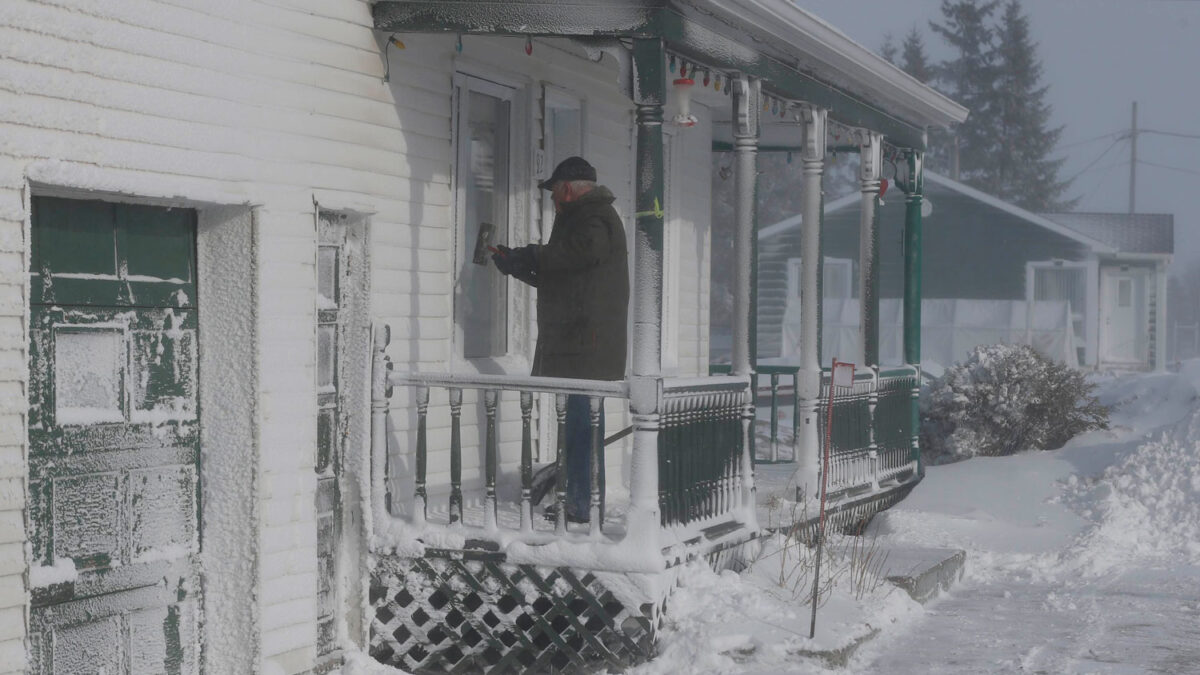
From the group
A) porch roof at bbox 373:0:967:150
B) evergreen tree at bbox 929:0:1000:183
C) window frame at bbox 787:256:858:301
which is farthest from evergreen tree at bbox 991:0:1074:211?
porch roof at bbox 373:0:967:150

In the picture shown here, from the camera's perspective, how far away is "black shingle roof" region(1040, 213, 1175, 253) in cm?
3666

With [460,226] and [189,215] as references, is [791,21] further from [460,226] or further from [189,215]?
[189,215]

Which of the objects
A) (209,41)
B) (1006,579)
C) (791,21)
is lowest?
(1006,579)

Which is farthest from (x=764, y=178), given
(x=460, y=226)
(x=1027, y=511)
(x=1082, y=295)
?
(x=460, y=226)

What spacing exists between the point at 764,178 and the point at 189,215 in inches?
2218

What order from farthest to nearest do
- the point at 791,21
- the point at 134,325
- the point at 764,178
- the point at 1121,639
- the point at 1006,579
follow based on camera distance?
the point at 764,178, the point at 1006,579, the point at 791,21, the point at 1121,639, the point at 134,325

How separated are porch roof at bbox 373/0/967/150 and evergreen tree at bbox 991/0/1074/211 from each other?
166 feet

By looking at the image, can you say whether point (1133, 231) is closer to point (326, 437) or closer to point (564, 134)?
point (564, 134)

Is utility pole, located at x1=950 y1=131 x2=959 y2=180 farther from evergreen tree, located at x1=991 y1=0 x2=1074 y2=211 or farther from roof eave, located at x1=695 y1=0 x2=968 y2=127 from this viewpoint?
roof eave, located at x1=695 y1=0 x2=968 y2=127

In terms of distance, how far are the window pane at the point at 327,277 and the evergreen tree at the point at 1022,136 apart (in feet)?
184

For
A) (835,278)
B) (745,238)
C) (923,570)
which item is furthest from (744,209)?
(835,278)

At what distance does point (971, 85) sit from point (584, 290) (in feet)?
199

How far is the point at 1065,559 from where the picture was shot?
11.3 metres

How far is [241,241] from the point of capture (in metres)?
7.17
